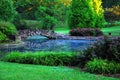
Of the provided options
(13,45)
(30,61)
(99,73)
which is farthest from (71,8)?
(99,73)

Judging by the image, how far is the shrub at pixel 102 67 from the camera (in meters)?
11.0

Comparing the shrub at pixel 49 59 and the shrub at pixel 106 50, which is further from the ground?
the shrub at pixel 106 50

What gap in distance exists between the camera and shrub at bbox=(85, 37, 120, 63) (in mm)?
11562

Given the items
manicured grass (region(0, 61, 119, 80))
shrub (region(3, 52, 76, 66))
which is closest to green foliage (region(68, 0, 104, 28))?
shrub (region(3, 52, 76, 66))

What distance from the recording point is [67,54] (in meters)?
13.3

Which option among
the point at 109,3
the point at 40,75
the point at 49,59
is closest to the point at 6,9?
the point at 49,59

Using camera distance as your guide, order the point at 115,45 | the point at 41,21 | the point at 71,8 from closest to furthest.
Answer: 1. the point at 115,45
2. the point at 71,8
3. the point at 41,21

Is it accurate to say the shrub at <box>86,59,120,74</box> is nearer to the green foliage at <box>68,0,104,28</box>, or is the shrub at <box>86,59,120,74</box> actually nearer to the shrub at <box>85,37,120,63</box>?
the shrub at <box>85,37,120,63</box>

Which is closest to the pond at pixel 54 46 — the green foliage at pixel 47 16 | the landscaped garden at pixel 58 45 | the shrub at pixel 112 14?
the landscaped garden at pixel 58 45

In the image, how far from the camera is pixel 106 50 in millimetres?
12000

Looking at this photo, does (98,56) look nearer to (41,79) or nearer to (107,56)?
(107,56)

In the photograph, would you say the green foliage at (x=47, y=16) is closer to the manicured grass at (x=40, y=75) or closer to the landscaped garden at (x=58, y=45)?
the landscaped garden at (x=58, y=45)

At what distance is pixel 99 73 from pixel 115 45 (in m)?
1.34

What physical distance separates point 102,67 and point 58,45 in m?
12.2
